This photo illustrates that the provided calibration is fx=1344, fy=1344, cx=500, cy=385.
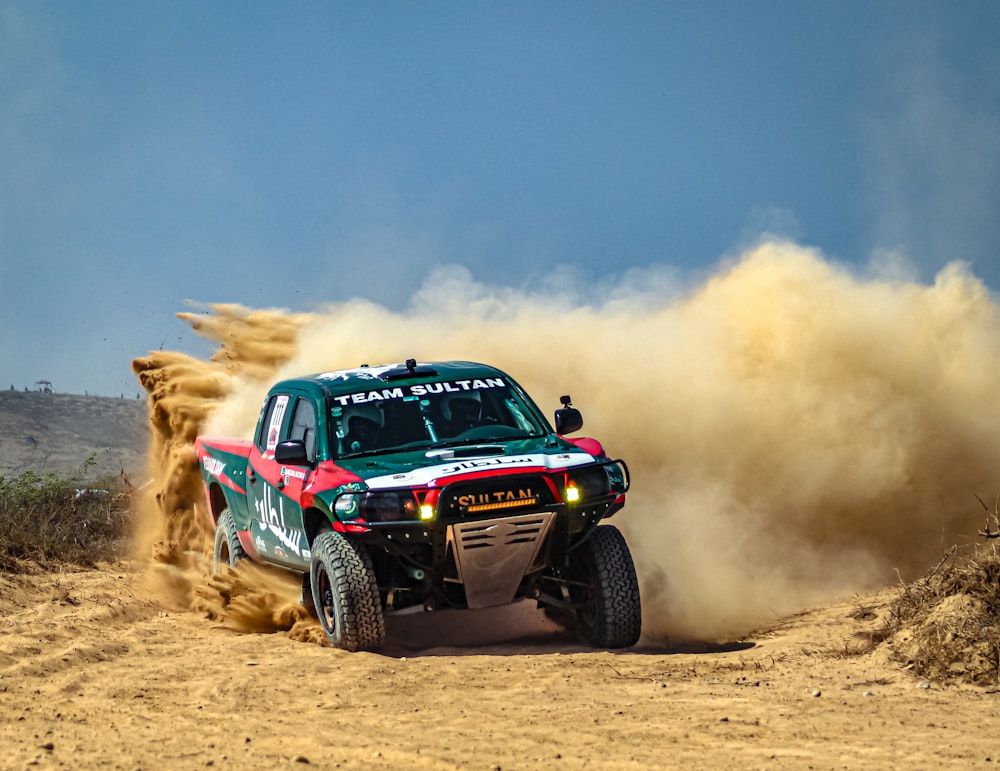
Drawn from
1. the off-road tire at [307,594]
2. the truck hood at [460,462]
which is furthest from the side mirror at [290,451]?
the off-road tire at [307,594]

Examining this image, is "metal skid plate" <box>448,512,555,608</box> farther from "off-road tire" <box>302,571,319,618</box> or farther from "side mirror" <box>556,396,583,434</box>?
"off-road tire" <box>302,571,319,618</box>

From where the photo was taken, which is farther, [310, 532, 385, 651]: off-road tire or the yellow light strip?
[310, 532, 385, 651]: off-road tire

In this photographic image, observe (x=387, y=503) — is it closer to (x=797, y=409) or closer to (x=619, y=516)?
(x=619, y=516)

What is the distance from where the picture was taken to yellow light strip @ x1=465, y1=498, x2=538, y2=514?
8.31 metres

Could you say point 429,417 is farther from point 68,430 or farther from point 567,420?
point 68,430

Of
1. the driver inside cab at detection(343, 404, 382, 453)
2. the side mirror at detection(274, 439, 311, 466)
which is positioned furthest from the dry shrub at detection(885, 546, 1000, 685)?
the side mirror at detection(274, 439, 311, 466)

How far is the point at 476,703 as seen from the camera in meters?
6.98

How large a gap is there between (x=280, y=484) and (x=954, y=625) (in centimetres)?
477

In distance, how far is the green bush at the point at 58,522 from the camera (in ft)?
45.6

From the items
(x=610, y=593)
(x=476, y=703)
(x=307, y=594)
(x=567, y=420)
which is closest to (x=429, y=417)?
(x=567, y=420)

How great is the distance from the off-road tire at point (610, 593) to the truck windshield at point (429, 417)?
104 centimetres

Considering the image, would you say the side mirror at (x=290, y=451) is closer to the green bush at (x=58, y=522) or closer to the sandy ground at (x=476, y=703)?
the sandy ground at (x=476, y=703)

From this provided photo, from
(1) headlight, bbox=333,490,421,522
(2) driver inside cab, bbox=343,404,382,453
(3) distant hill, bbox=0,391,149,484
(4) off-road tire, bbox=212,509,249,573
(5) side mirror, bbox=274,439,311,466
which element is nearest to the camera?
(1) headlight, bbox=333,490,421,522

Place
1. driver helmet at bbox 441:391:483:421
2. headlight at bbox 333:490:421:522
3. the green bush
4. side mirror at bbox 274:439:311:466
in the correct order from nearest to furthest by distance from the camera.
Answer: headlight at bbox 333:490:421:522
side mirror at bbox 274:439:311:466
driver helmet at bbox 441:391:483:421
the green bush
